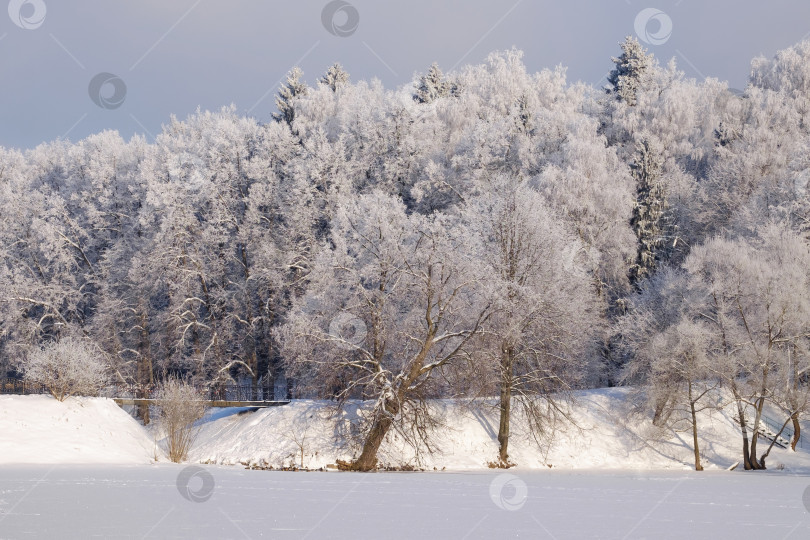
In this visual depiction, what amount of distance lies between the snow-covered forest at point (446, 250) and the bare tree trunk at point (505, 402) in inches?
3.6

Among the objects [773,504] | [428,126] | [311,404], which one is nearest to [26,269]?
[311,404]

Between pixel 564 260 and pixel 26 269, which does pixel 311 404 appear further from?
pixel 26 269

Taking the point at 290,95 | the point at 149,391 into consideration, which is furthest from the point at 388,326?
the point at 290,95

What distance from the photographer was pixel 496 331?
30250 mm

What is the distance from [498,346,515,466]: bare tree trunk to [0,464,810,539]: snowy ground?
776cm

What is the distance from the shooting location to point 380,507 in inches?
583

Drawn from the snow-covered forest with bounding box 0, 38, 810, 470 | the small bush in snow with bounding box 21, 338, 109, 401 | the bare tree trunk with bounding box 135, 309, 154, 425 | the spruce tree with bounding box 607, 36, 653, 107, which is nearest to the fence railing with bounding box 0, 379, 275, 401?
the snow-covered forest with bounding box 0, 38, 810, 470

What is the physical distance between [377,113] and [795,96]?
29.5m

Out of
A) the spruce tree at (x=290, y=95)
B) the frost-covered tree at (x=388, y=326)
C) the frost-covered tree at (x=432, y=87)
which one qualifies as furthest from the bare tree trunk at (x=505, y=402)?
the frost-covered tree at (x=432, y=87)

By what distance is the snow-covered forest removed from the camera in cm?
3112

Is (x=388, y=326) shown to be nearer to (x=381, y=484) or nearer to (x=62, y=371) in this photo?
(x=381, y=484)

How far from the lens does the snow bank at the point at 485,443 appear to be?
3011 cm

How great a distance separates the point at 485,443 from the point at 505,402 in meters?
1.90

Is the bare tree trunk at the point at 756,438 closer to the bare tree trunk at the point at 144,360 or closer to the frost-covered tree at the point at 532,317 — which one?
the frost-covered tree at the point at 532,317
